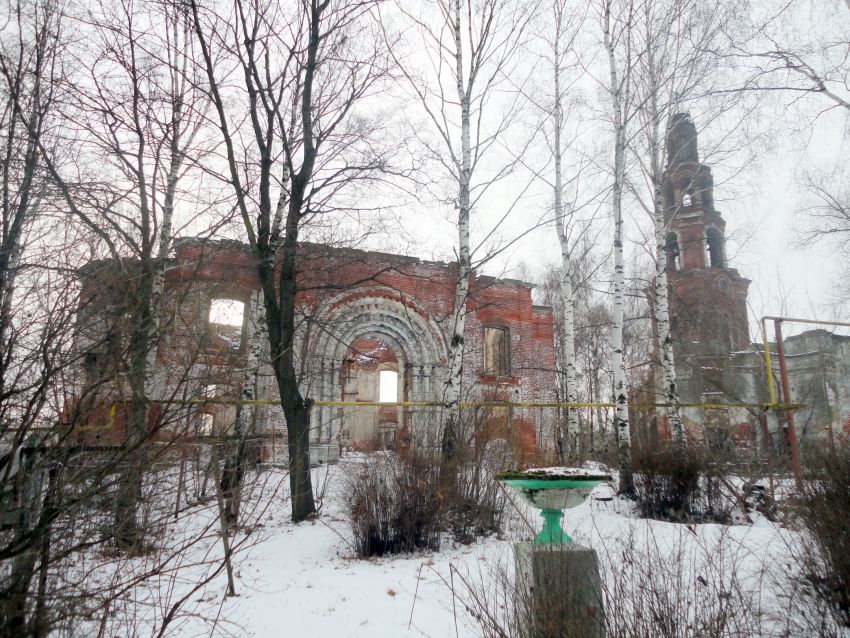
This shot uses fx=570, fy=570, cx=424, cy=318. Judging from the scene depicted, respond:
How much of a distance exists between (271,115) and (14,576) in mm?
8101

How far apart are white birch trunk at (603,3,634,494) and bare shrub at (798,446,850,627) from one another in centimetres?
473

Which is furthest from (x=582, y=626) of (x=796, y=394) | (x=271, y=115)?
(x=796, y=394)

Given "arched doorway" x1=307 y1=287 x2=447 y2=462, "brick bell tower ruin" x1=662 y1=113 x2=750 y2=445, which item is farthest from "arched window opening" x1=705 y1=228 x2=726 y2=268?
"arched doorway" x1=307 y1=287 x2=447 y2=462

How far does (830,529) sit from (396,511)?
173 inches

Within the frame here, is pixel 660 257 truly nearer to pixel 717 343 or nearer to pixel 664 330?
pixel 664 330

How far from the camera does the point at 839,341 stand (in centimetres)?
2056

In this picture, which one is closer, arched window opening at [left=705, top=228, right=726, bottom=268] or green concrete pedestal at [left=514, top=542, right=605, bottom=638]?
green concrete pedestal at [left=514, top=542, right=605, bottom=638]

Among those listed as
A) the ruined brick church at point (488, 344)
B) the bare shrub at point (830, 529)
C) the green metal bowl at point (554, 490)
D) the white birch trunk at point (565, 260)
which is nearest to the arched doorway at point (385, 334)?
the ruined brick church at point (488, 344)

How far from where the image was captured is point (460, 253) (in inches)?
406

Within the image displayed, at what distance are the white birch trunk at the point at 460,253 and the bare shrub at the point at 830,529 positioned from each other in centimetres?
487

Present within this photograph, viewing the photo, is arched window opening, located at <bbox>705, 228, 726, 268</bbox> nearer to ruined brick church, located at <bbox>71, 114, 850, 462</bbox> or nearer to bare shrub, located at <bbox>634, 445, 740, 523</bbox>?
ruined brick church, located at <bbox>71, 114, 850, 462</bbox>

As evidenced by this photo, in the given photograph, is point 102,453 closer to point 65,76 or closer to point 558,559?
point 558,559

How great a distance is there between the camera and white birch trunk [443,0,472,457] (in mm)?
9289

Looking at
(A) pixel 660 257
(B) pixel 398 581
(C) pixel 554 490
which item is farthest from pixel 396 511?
(A) pixel 660 257
